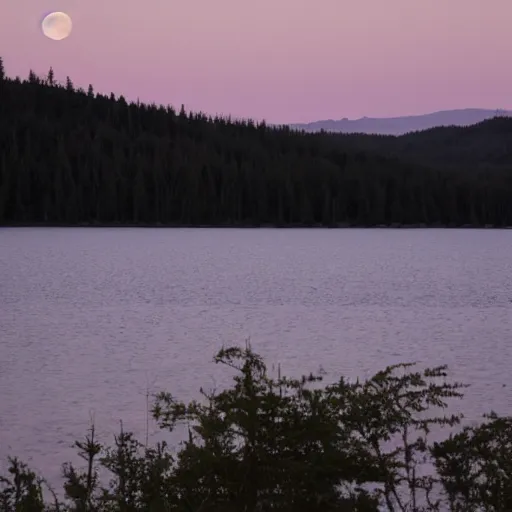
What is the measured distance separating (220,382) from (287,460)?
41.8ft

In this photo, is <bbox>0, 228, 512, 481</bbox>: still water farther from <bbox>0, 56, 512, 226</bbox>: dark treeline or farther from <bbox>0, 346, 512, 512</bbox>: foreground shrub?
<bbox>0, 56, 512, 226</bbox>: dark treeline

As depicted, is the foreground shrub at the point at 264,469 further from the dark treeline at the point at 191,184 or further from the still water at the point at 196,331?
the dark treeline at the point at 191,184

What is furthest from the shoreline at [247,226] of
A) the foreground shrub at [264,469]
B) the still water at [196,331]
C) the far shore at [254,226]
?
the foreground shrub at [264,469]

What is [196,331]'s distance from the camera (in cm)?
2955

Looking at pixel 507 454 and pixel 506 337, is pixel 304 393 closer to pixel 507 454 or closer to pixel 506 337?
pixel 507 454

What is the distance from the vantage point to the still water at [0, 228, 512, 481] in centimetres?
1689

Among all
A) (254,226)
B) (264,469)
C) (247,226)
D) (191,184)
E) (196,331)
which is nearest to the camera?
(264,469)

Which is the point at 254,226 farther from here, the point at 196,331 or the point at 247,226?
the point at 196,331

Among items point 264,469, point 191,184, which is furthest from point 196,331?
point 191,184

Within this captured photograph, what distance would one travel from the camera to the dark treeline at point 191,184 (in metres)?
150

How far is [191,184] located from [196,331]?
419ft

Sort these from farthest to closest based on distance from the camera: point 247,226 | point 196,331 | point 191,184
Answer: point 247,226 < point 191,184 < point 196,331

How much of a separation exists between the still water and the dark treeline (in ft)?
280

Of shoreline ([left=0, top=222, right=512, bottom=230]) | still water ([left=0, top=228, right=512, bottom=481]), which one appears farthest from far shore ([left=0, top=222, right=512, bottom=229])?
still water ([left=0, top=228, right=512, bottom=481])
